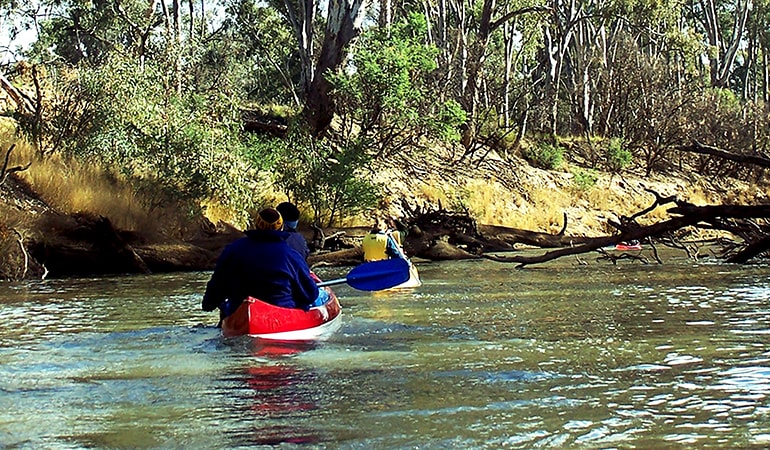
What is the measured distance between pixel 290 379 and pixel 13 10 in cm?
3197

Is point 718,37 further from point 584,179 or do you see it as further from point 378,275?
Answer: point 378,275

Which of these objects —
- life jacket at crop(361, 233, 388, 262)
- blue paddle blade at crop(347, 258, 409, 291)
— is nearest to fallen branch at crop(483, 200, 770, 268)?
blue paddle blade at crop(347, 258, 409, 291)

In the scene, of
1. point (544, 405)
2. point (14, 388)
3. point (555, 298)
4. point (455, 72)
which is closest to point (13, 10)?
point (455, 72)

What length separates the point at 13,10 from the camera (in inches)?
1497

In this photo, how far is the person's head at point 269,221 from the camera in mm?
11773

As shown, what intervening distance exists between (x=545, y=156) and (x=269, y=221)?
2981cm

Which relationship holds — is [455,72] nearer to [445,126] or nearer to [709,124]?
[445,126]

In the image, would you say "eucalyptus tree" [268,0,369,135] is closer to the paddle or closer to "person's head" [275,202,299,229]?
"person's head" [275,202,299,229]

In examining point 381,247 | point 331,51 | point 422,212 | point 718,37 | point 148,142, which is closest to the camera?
point 381,247

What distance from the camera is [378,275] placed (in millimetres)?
14375

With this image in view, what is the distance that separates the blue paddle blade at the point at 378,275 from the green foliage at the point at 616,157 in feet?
Answer: 91.8

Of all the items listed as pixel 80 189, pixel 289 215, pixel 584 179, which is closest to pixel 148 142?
pixel 80 189

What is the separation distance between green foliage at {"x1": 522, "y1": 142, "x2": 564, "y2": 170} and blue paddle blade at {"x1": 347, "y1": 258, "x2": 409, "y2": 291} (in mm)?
26662

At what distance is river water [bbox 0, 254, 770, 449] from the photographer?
718 cm
